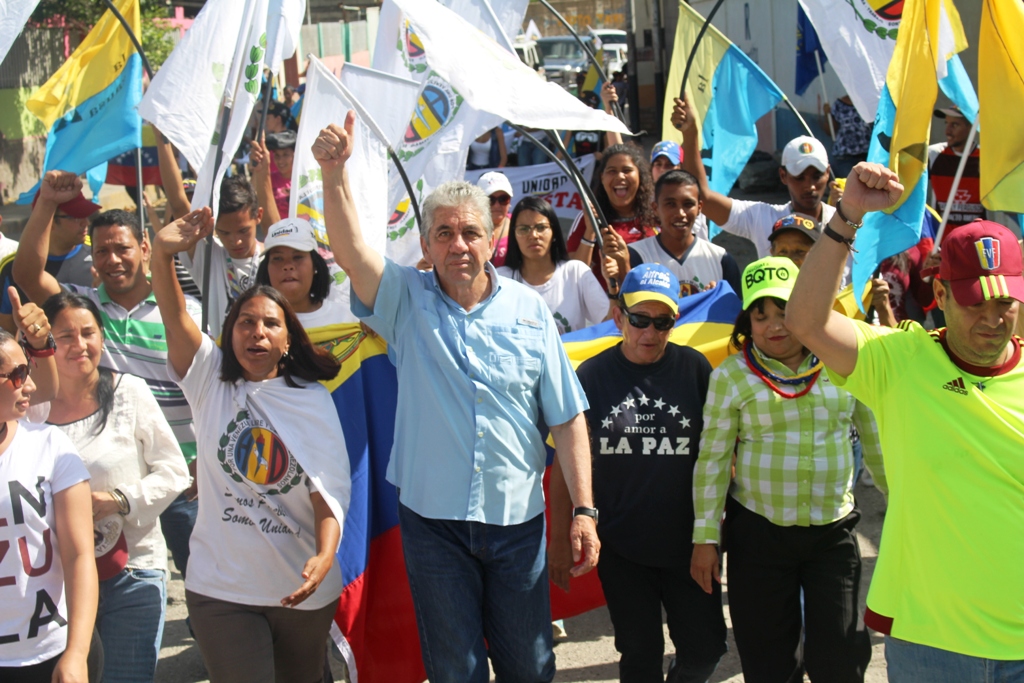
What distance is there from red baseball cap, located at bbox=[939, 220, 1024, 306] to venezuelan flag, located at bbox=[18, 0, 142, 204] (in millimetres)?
4083

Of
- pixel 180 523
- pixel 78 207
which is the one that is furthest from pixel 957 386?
pixel 78 207

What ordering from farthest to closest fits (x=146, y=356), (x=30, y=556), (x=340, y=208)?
(x=146, y=356)
(x=340, y=208)
(x=30, y=556)

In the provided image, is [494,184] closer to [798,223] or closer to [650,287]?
[798,223]

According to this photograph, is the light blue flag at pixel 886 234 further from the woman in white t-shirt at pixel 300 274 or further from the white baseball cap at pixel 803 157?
the woman in white t-shirt at pixel 300 274

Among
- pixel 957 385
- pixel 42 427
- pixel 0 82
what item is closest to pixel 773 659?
pixel 957 385

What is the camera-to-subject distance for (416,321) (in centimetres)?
334

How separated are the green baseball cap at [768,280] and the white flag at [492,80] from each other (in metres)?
0.70

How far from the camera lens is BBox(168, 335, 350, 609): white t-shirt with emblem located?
3490mm

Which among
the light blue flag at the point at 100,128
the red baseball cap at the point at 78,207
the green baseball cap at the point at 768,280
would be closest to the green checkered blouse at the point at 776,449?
the green baseball cap at the point at 768,280

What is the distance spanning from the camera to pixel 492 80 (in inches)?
150

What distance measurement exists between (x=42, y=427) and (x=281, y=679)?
1193 mm

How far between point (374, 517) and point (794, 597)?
1.64 m

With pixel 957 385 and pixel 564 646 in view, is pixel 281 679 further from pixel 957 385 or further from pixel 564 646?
pixel 957 385

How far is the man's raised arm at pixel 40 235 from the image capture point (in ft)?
14.8
